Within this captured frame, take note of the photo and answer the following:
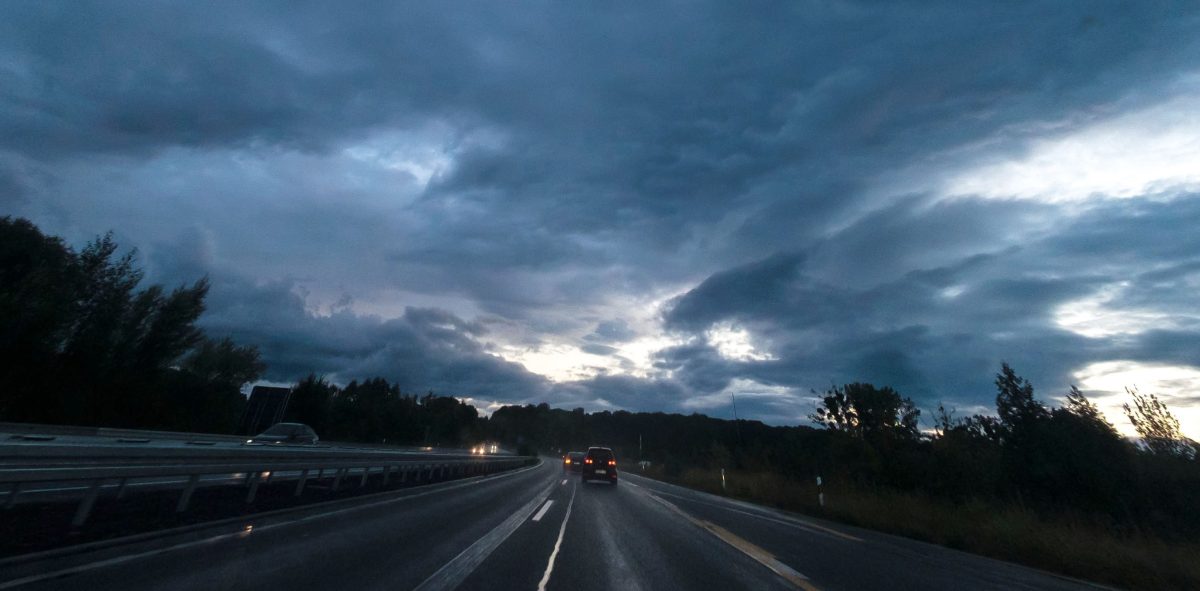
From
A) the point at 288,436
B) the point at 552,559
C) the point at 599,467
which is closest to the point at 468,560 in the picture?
the point at 552,559

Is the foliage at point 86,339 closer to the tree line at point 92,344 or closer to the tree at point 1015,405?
the tree line at point 92,344

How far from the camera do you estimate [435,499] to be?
18.1 meters

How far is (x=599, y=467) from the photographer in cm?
3225

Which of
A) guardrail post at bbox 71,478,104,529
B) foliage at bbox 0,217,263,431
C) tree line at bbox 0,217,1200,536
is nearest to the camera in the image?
guardrail post at bbox 71,478,104,529

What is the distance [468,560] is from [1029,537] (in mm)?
12761

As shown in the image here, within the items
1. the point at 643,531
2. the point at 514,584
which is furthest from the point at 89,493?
the point at 643,531

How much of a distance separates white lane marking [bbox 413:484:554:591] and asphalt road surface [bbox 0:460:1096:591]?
0.03 m

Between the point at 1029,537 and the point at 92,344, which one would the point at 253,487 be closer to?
the point at 1029,537

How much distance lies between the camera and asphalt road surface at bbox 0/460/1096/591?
6.43 meters

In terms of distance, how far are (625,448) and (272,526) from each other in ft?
379

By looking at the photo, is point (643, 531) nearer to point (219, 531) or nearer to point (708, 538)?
point (708, 538)

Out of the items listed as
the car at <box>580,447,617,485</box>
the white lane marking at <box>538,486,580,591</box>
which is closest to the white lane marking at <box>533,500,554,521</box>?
the white lane marking at <box>538,486,580,591</box>

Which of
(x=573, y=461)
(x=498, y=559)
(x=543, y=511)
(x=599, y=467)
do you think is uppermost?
(x=573, y=461)

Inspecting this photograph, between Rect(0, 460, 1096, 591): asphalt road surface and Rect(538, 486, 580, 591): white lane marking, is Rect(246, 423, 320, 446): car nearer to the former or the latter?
Rect(0, 460, 1096, 591): asphalt road surface
